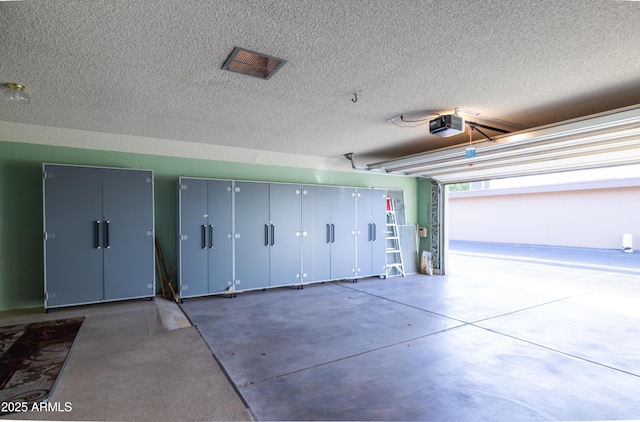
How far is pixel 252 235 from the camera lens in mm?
5836

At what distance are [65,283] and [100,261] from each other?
493mm

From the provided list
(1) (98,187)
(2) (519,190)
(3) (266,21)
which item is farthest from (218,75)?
(2) (519,190)

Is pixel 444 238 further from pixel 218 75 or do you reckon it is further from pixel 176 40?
pixel 176 40

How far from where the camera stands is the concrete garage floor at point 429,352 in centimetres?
242

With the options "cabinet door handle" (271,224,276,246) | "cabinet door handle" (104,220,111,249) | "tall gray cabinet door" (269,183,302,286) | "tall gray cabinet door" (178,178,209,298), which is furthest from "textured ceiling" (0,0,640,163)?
"cabinet door handle" (271,224,276,246)

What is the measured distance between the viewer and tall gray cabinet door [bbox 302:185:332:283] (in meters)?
6.39

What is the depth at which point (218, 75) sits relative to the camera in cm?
300

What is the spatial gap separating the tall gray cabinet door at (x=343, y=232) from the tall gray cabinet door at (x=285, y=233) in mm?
807

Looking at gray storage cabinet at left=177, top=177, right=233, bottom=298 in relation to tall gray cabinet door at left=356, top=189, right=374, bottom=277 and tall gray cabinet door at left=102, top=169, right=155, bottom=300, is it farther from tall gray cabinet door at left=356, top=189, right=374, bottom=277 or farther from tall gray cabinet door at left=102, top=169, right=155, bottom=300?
tall gray cabinet door at left=356, top=189, right=374, bottom=277

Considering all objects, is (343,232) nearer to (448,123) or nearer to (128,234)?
(448,123)

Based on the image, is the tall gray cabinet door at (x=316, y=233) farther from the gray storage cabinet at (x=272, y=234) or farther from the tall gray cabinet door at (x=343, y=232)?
the tall gray cabinet door at (x=343, y=232)

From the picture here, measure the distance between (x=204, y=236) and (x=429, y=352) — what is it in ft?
12.6

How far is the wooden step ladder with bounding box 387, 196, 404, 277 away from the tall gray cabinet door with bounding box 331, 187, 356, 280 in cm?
121

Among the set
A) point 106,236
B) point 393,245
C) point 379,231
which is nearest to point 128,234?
point 106,236
